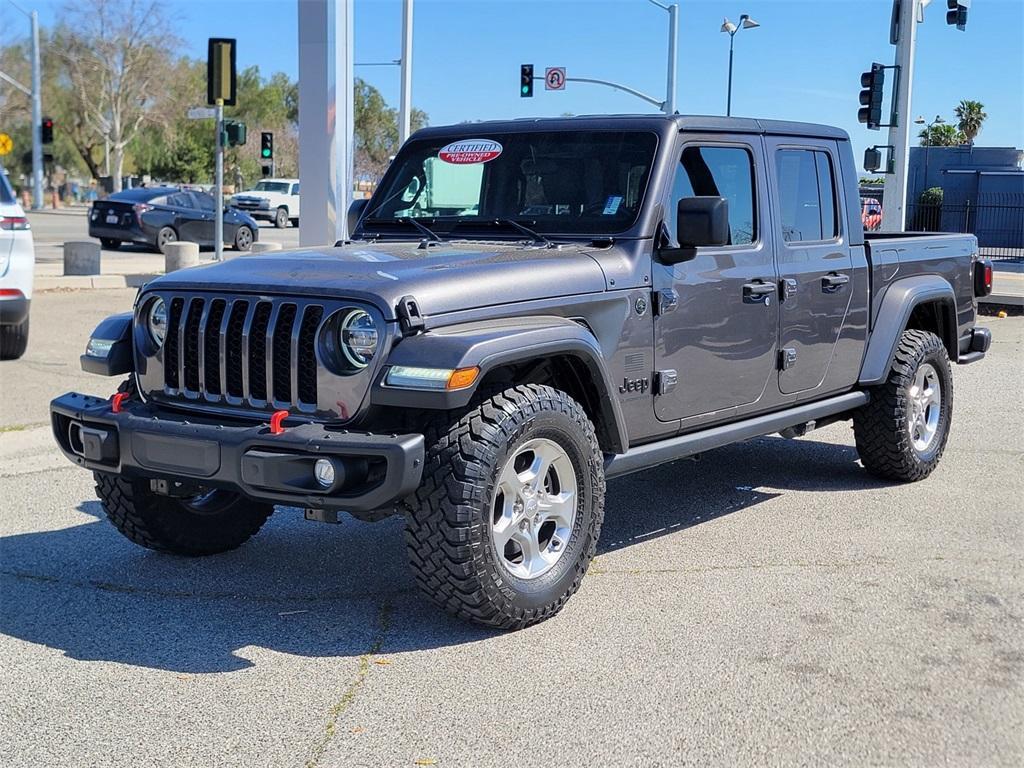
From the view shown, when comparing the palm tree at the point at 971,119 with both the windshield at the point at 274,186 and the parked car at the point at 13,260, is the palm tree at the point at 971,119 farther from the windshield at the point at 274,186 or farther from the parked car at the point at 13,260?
the parked car at the point at 13,260

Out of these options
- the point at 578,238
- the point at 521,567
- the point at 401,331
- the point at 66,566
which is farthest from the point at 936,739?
the point at 66,566

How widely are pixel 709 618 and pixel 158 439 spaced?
86.2 inches

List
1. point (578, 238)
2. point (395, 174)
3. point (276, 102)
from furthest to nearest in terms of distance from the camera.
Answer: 1. point (276, 102)
2. point (395, 174)
3. point (578, 238)

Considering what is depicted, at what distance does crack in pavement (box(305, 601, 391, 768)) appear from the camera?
3.57m

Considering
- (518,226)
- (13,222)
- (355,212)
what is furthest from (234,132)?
(518,226)

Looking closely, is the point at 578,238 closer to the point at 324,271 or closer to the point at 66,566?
the point at 324,271

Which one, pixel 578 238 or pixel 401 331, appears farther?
pixel 578 238

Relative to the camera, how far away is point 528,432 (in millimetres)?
4410

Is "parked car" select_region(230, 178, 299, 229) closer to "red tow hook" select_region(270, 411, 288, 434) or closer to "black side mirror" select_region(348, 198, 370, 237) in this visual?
"black side mirror" select_region(348, 198, 370, 237)

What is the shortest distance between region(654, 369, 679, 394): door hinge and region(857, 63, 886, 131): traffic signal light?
17.0 metres

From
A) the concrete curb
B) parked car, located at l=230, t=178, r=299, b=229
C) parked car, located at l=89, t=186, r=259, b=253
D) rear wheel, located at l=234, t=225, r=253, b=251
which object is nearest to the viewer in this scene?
the concrete curb

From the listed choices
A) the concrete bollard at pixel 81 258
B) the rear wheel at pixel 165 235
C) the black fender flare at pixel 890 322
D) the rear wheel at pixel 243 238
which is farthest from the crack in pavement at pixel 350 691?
the rear wheel at pixel 243 238

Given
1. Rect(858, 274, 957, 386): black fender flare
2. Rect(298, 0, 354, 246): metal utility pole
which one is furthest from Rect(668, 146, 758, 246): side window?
Rect(298, 0, 354, 246): metal utility pole

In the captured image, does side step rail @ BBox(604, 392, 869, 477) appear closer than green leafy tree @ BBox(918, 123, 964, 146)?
Yes
